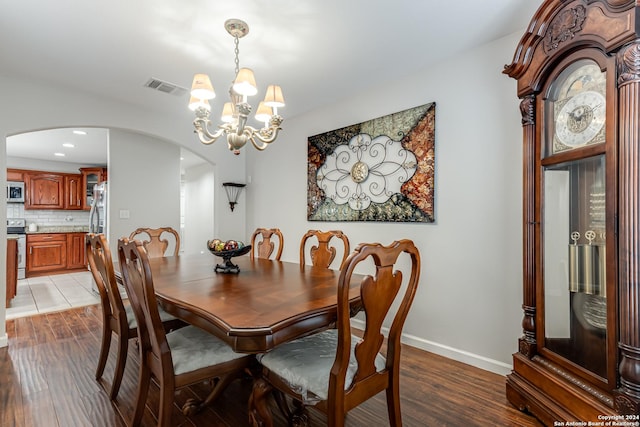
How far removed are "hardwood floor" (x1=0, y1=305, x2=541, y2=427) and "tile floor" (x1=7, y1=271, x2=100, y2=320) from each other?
4.68 ft

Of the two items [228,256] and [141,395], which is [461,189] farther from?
[141,395]

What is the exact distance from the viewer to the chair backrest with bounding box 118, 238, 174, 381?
4.16ft

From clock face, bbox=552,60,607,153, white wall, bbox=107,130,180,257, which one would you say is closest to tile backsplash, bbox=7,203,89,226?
white wall, bbox=107,130,180,257

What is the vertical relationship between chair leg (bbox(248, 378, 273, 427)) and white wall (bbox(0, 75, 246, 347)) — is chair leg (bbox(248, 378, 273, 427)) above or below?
below

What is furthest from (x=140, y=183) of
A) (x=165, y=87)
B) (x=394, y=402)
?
(x=394, y=402)

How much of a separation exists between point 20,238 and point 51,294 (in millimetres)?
2121

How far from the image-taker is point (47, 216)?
6438 mm

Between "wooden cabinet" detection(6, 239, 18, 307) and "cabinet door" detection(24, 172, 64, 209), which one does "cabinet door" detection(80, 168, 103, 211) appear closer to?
"cabinet door" detection(24, 172, 64, 209)

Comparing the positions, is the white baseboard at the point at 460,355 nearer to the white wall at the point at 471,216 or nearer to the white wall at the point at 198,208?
the white wall at the point at 471,216

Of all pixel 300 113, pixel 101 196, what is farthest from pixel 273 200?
pixel 101 196

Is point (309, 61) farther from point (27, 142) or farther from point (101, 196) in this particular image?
point (27, 142)

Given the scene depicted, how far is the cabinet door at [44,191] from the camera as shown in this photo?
6.11 metres

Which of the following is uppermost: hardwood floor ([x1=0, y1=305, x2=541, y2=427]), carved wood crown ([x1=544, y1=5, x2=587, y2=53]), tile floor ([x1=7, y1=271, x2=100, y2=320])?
carved wood crown ([x1=544, y1=5, x2=587, y2=53])

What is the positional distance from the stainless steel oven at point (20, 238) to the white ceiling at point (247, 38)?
4.55 metres
